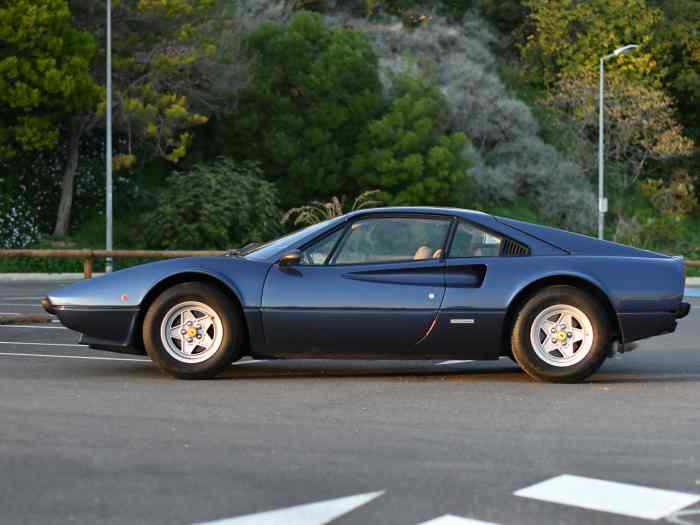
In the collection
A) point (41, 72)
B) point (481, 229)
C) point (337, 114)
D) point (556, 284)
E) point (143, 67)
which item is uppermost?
point (143, 67)

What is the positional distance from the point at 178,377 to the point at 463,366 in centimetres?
258

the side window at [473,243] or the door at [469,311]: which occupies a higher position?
the side window at [473,243]

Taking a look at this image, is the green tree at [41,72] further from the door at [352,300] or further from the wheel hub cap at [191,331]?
the door at [352,300]

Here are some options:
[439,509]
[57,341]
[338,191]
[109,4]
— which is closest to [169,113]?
[109,4]

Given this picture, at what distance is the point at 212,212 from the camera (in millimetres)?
36594

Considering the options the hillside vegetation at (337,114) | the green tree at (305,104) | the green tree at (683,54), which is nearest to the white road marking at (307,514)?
the hillside vegetation at (337,114)

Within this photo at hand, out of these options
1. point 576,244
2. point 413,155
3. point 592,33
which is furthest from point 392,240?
point 592,33

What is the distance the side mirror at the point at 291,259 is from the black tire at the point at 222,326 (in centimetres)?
47

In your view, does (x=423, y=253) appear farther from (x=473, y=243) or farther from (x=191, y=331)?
(x=191, y=331)

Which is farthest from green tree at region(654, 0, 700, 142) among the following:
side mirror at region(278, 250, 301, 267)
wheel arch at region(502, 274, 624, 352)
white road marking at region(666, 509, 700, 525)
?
white road marking at region(666, 509, 700, 525)

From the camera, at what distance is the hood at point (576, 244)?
32.9 ft

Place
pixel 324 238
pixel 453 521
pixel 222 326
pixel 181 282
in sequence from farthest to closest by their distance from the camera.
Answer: pixel 324 238 → pixel 181 282 → pixel 222 326 → pixel 453 521

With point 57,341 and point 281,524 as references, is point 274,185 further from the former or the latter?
point 281,524

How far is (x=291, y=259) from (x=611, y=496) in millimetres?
4455
